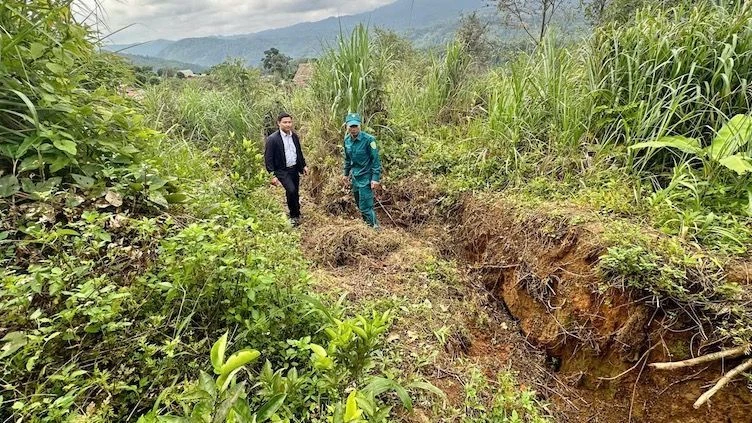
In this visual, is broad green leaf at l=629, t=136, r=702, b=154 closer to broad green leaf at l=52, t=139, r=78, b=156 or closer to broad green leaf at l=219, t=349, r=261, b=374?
broad green leaf at l=219, t=349, r=261, b=374

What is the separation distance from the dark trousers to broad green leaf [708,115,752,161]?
3.85 m

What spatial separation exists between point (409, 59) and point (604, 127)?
602cm

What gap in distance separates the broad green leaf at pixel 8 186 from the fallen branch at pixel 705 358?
10.7 ft

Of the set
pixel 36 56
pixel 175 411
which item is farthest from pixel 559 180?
pixel 36 56

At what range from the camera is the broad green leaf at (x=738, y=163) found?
2.52 meters

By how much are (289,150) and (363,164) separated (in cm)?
91

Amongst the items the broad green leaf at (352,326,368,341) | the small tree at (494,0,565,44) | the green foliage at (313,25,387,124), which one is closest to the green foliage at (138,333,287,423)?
the broad green leaf at (352,326,368,341)

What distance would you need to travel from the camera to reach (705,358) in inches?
80.1

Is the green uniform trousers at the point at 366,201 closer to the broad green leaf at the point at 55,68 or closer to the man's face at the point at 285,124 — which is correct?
the man's face at the point at 285,124

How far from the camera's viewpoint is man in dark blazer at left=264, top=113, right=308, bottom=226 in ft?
14.7

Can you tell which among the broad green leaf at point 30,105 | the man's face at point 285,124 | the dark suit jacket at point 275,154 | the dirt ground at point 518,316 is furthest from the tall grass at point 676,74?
the broad green leaf at point 30,105

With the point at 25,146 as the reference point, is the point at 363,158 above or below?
below

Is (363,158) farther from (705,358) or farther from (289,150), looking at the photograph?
(705,358)

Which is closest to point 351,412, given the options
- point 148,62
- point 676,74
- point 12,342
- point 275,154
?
point 12,342
